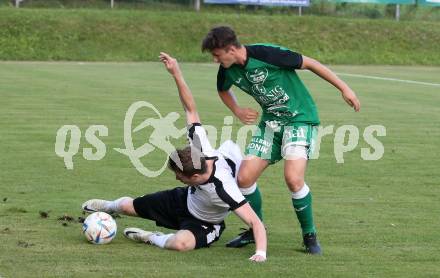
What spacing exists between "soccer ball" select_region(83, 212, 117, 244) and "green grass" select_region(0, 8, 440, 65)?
27.4m

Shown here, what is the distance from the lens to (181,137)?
50.0 feet

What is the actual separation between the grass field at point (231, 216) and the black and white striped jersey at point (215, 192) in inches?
12.4

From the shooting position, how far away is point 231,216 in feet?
32.2

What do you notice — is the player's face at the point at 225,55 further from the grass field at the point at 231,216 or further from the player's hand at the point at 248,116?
the grass field at the point at 231,216

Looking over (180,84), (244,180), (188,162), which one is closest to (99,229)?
(188,162)

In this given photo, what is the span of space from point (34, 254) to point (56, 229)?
1052 millimetres

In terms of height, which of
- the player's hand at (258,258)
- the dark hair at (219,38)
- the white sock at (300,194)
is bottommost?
the player's hand at (258,258)

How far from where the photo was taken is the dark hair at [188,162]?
25.7 ft

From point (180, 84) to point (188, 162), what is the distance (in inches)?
36.4

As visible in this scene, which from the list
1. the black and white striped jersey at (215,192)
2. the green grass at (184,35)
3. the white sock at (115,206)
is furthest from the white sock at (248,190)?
the green grass at (184,35)

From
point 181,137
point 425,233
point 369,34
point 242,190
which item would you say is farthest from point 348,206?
point 369,34

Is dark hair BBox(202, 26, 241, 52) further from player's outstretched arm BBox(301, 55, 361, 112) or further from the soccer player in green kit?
player's outstretched arm BBox(301, 55, 361, 112)

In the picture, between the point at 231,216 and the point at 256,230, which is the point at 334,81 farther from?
the point at 231,216

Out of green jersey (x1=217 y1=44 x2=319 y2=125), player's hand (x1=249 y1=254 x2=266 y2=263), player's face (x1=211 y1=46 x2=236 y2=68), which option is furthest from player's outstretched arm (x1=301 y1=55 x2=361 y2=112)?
player's hand (x1=249 y1=254 x2=266 y2=263)
